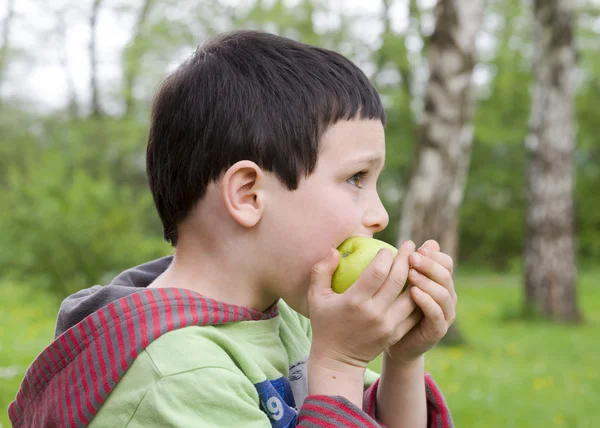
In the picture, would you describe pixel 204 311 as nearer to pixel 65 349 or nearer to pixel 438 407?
pixel 65 349

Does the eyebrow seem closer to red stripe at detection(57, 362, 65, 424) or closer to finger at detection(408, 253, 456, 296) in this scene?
finger at detection(408, 253, 456, 296)

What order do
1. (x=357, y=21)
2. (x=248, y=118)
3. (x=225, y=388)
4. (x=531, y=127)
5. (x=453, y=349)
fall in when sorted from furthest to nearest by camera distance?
(x=357, y=21)
(x=531, y=127)
(x=453, y=349)
(x=248, y=118)
(x=225, y=388)

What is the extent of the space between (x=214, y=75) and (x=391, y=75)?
2182 cm

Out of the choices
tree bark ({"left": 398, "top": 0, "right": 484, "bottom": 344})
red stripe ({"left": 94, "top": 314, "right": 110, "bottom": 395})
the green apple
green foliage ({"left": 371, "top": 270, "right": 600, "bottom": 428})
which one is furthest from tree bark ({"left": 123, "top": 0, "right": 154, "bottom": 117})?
red stripe ({"left": 94, "top": 314, "right": 110, "bottom": 395})

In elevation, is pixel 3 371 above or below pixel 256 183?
below

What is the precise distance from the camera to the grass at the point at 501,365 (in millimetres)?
4707

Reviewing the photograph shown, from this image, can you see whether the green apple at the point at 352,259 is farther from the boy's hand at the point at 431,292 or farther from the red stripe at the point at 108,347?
the red stripe at the point at 108,347

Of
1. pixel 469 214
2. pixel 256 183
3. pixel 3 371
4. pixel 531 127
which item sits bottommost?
pixel 469 214

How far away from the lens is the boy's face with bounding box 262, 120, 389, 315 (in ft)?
5.65

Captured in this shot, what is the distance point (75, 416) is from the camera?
5.02ft

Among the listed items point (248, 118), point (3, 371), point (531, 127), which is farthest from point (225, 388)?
point (531, 127)

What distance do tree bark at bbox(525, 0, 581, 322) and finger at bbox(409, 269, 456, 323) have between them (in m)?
8.67

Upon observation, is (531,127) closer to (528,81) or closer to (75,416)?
(75,416)

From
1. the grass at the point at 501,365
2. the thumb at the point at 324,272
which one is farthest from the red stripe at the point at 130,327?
the grass at the point at 501,365
